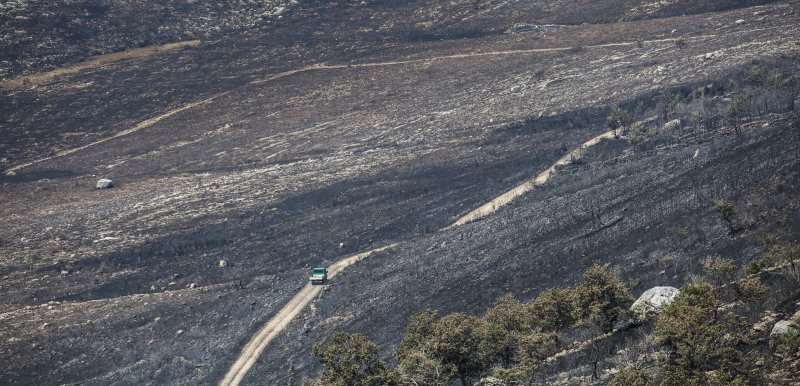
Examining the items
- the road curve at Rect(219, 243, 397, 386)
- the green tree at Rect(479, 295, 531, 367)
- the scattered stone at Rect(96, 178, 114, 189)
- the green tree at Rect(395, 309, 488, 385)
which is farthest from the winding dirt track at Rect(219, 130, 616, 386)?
the scattered stone at Rect(96, 178, 114, 189)

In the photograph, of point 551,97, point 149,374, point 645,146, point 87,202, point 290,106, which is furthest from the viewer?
point 290,106

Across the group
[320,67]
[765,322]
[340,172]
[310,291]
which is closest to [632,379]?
[765,322]

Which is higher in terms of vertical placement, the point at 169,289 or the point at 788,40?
the point at 788,40

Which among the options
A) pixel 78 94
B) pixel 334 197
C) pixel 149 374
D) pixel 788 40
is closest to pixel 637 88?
pixel 788 40

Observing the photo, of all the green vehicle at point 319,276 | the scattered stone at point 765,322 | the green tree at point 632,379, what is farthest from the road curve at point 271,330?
the scattered stone at point 765,322

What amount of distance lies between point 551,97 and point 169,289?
41979 mm

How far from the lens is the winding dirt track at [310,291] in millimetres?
50781

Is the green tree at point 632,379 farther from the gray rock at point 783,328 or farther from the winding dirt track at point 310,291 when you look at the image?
the winding dirt track at point 310,291

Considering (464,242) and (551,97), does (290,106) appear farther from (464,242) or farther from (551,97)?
(464,242)

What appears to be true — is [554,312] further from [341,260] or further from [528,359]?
[341,260]

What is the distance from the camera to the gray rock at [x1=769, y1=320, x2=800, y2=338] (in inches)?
Result: 1166

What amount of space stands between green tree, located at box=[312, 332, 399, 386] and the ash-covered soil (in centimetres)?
1130

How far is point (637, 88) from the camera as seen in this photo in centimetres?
8356

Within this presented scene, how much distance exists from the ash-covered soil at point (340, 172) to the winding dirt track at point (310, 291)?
74cm
